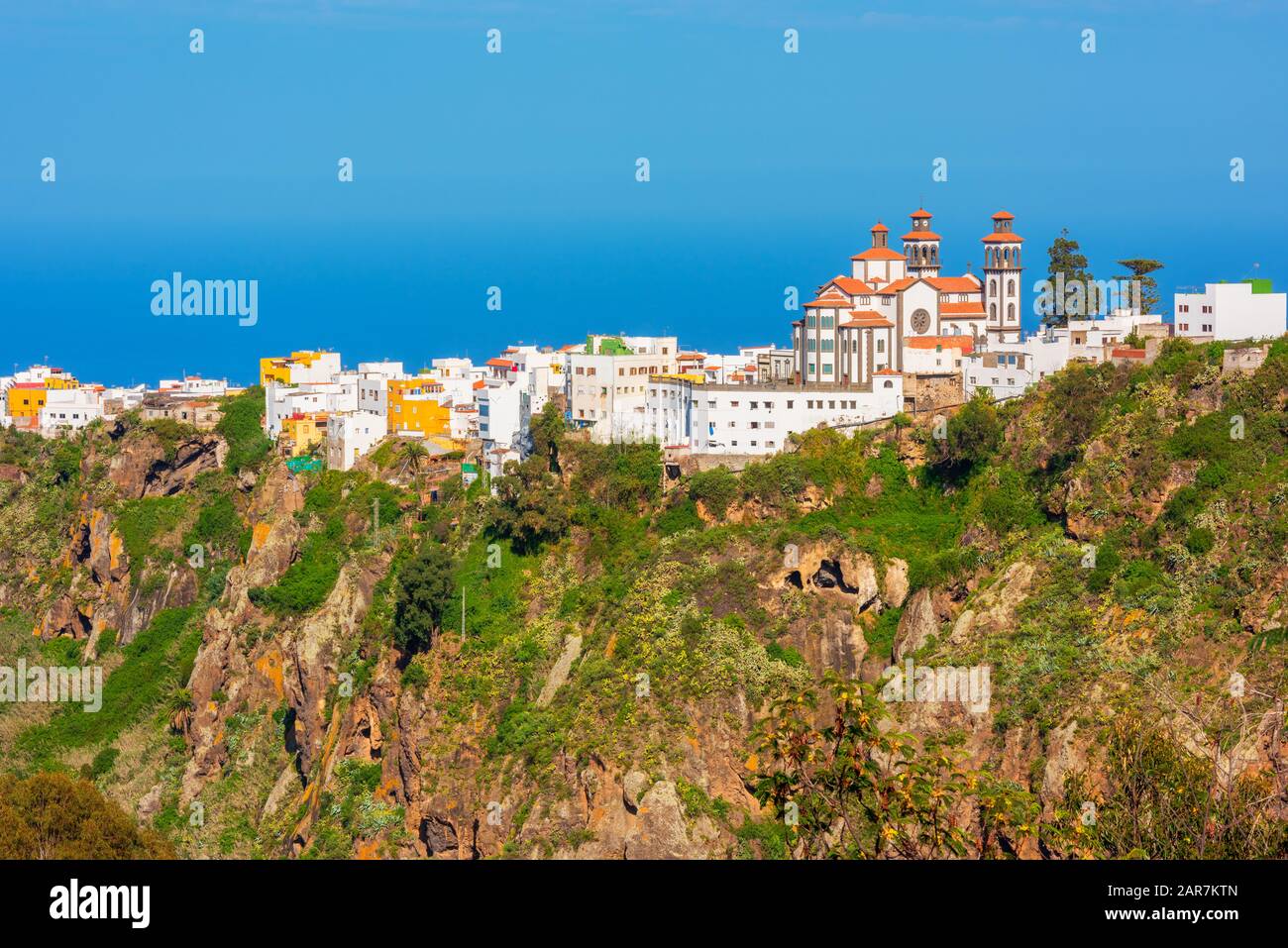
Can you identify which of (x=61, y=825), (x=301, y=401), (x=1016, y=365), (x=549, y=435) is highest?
(x=301, y=401)

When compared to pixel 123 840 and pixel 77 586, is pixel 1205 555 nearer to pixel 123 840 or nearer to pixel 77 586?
pixel 123 840

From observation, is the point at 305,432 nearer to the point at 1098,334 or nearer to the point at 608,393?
the point at 608,393

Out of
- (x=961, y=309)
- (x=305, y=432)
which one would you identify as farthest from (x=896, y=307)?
(x=305, y=432)

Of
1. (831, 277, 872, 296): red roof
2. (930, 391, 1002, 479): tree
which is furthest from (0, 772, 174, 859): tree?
(831, 277, 872, 296): red roof

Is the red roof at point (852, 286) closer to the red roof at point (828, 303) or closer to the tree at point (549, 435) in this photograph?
the red roof at point (828, 303)

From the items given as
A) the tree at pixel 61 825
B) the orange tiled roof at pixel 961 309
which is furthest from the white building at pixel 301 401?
the tree at pixel 61 825

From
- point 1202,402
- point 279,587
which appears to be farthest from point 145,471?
point 1202,402

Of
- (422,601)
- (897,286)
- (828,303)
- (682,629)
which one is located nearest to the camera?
(682,629)

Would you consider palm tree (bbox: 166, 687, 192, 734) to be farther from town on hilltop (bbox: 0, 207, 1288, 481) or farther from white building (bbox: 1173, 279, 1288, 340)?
white building (bbox: 1173, 279, 1288, 340)
